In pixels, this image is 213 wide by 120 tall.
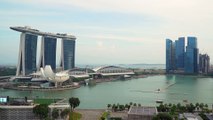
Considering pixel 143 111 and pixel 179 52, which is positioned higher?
pixel 179 52

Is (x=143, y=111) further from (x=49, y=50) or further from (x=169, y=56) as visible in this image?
(x=169, y=56)

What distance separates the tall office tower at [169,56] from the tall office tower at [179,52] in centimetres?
67

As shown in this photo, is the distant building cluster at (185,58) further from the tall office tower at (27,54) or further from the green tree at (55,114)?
the green tree at (55,114)

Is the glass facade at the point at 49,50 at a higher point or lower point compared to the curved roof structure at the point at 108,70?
higher

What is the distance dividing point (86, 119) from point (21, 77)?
17.9 m

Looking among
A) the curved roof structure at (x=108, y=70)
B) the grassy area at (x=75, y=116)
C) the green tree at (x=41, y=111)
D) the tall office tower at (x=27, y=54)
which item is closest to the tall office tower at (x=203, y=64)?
the curved roof structure at (x=108, y=70)

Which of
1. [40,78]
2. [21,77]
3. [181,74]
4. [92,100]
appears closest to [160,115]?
[92,100]

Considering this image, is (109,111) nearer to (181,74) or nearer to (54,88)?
(54,88)

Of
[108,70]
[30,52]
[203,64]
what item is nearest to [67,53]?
[108,70]

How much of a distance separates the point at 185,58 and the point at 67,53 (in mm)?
15391

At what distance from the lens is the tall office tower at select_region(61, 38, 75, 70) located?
130ft

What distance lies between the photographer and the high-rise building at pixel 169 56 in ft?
156

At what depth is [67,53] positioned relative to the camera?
40.5 m

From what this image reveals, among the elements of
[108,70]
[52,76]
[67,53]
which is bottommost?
[52,76]
